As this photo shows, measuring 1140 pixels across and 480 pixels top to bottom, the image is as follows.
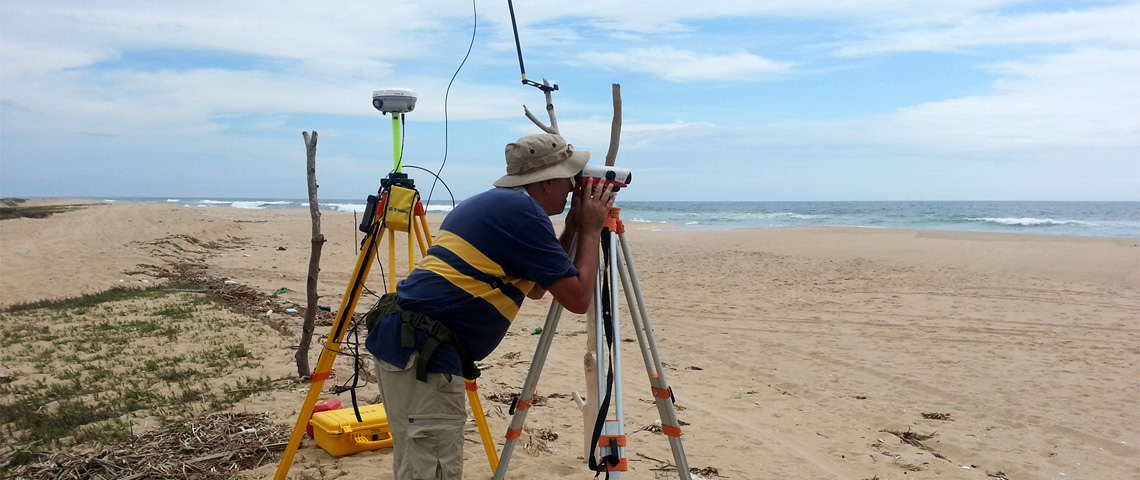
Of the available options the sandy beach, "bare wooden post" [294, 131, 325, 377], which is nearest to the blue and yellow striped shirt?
the sandy beach

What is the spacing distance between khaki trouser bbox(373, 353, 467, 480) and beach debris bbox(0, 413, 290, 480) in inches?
65.6

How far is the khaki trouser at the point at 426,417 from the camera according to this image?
2086mm

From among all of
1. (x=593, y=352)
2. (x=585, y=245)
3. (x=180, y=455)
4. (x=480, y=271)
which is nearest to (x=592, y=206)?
(x=585, y=245)

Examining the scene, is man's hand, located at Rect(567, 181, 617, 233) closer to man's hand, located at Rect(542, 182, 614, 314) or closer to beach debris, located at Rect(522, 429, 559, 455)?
man's hand, located at Rect(542, 182, 614, 314)

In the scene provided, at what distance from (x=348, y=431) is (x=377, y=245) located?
3.83ft

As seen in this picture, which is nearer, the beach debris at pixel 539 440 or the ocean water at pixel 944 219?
→ the beach debris at pixel 539 440

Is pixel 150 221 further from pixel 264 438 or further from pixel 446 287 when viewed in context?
pixel 446 287

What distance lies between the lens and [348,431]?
3.59 metres

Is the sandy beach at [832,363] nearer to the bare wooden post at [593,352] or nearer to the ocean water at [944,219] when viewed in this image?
the bare wooden post at [593,352]

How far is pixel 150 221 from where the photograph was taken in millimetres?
20438

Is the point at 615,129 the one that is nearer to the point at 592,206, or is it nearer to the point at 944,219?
the point at 592,206

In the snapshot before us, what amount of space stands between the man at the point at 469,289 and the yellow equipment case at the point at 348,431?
61.3 inches

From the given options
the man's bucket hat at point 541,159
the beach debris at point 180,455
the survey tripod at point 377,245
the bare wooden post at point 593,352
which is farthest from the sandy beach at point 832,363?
the man's bucket hat at point 541,159

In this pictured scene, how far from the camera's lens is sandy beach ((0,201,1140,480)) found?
3895mm
